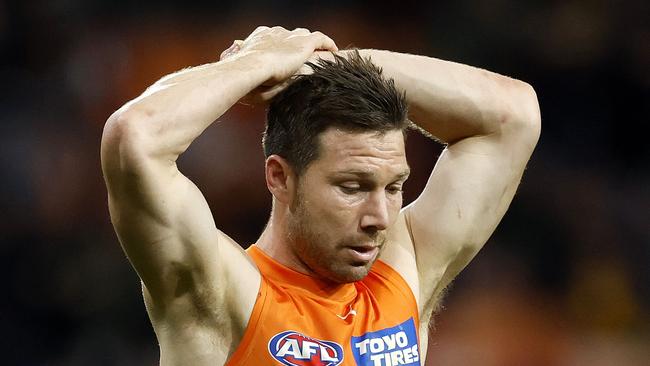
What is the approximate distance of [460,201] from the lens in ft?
10.9

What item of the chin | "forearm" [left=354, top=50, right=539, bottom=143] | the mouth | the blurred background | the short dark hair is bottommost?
the blurred background

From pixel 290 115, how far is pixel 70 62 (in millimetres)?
3905

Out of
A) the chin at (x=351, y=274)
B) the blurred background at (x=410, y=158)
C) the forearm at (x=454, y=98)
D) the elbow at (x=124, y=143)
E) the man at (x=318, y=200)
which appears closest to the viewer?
the elbow at (x=124, y=143)

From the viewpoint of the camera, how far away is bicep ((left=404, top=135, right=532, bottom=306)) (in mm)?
3326

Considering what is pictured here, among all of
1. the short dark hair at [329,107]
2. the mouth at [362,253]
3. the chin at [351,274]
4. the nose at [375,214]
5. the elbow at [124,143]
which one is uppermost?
the elbow at [124,143]

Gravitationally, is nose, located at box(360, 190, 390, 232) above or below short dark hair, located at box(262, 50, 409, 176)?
below

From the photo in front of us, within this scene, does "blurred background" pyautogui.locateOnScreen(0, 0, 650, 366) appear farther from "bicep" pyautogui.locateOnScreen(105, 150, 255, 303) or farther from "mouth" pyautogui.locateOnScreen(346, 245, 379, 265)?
"bicep" pyautogui.locateOnScreen(105, 150, 255, 303)

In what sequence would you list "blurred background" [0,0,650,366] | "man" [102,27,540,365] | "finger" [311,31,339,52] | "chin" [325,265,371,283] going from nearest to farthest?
"man" [102,27,540,365] → "chin" [325,265,371,283] → "finger" [311,31,339,52] → "blurred background" [0,0,650,366]

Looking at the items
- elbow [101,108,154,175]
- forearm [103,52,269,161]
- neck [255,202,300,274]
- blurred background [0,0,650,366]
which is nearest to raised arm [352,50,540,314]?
neck [255,202,300,274]

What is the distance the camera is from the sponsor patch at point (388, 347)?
3.01 metres

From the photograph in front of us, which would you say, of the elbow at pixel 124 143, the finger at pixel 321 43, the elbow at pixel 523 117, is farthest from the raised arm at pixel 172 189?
the elbow at pixel 523 117

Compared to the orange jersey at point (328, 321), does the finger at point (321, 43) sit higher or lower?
higher

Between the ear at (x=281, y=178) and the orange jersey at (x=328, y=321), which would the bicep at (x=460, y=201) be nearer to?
the orange jersey at (x=328, y=321)

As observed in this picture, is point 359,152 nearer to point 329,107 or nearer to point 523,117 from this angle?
point 329,107
